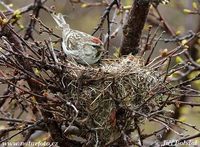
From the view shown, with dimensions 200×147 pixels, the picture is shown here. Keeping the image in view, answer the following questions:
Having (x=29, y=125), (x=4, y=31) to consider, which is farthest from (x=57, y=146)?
(x=4, y=31)

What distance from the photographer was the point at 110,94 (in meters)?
4.71

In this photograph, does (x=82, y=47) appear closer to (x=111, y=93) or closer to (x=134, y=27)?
(x=134, y=27)

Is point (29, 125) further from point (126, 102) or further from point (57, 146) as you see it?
point (126, 102)

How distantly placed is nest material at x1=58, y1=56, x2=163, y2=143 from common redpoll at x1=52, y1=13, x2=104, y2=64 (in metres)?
0.53

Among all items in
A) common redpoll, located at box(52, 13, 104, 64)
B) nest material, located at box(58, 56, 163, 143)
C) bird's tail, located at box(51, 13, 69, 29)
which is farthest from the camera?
bird's tail, located at box(51, 13, 69, 29)

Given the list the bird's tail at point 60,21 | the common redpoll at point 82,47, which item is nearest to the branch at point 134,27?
the common redpoll at point 82,47

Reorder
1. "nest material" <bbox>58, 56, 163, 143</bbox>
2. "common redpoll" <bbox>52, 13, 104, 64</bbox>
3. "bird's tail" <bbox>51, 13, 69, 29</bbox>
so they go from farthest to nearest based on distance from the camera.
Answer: "bird's tail" <bbox>51, 13, 69, 29</bbox>, "common redpoll" <bbox>52, 13, 104, 64</bbox>, "nest material" <bbox>58, 56, 163, 143</bbox>

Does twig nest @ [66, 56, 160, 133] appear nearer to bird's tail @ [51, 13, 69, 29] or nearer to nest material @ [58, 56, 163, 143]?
nest material @ [58, 56, 163, 143]

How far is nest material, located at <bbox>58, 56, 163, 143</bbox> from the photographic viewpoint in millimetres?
4797

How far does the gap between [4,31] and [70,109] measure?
944 millimetres

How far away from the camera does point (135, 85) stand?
5141mm

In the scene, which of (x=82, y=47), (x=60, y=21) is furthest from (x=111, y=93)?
(x=60, y=21)

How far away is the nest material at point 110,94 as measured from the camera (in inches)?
189

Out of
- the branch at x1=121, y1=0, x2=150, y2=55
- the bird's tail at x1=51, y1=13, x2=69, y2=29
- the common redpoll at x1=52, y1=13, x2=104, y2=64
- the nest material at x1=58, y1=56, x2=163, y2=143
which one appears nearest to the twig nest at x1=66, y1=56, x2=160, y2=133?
the nest material at x1=58, y1=56, x2=163, y2=143
